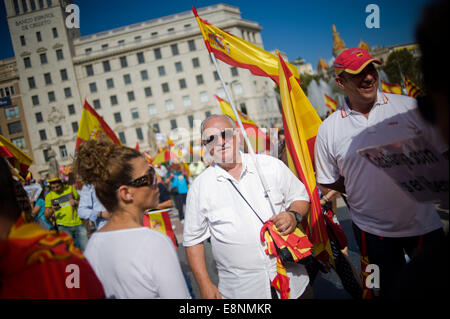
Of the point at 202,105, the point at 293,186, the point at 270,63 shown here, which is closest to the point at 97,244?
the point at 293,186

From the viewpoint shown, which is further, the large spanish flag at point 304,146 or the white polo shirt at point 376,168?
the large spanish flag at point 304,146

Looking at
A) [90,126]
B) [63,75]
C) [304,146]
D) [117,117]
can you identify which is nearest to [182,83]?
[117,117]

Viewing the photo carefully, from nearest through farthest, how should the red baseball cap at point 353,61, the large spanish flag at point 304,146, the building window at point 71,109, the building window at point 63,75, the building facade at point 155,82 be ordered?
the red baseball cap at point 353,61
the large spanish flag at point 304,146
the building window at point 63,75
the building window at point 71,109
the building facade at point 155,82

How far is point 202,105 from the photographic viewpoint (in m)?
49.0

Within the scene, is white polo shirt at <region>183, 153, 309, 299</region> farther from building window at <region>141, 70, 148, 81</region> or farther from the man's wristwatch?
building window at <region>141, 70, 148, 81</region>

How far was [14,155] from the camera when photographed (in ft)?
13.5

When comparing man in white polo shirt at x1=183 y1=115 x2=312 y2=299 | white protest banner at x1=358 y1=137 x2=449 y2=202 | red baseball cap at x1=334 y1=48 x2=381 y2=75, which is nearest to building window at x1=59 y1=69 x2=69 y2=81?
man in white polo shirt at x1=183 y1=115 x2=312 y2=299

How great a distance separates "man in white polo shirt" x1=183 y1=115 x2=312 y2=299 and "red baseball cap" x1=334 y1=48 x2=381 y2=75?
2.80 feet

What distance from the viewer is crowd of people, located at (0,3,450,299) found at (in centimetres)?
113

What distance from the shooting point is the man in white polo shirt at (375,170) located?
192 cm

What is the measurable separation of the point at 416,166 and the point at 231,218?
1196mm

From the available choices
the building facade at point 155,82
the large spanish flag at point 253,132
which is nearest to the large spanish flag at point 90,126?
the large spanish flag at point 253,132

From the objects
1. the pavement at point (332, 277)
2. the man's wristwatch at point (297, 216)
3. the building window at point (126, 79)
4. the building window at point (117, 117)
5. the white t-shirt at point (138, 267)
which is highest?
the building window at point (126, 79)

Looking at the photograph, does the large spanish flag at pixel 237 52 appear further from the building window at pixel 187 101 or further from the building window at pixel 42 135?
the building window at pixel 42 135
